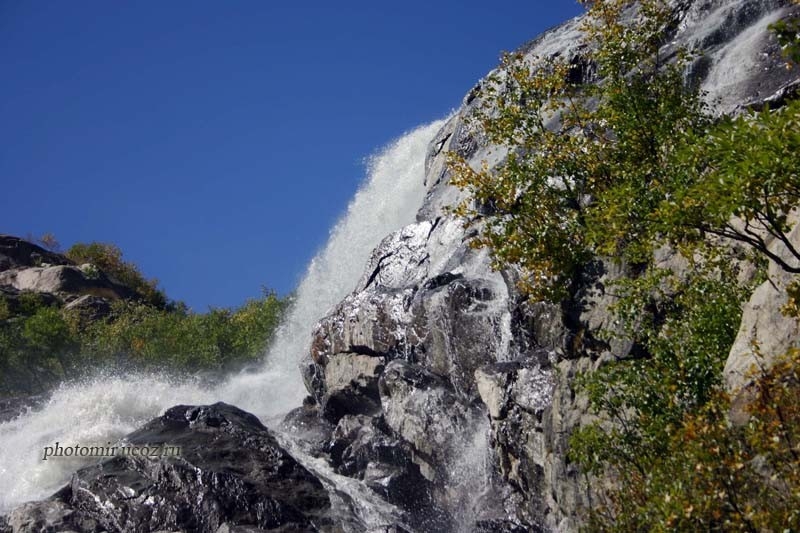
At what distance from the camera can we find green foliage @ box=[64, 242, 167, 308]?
89.5 m

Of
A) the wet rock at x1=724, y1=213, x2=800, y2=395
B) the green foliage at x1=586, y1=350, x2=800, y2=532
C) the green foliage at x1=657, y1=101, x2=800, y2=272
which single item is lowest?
the green foliage at x1=586, y1=350, x2=800, y2=532

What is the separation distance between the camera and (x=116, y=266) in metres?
91.4

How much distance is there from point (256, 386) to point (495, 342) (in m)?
23.6

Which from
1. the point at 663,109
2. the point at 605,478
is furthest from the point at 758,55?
the point at 605,478

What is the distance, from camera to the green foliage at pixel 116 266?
294ft

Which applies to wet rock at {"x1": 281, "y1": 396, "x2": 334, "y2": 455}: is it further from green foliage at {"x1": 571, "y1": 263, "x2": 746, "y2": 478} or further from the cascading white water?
green foliage at {"x1": 571, "y1": 263, "x2": 746, "y2": 478}

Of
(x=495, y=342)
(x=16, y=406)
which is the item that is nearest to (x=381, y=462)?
(x=495, y=342)

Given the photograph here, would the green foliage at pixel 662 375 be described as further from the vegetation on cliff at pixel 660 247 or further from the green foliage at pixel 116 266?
the green foliage at pixel 116 266

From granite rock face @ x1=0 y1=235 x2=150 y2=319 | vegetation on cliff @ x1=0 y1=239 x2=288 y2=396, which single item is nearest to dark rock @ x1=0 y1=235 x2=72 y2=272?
granite rock face @ x1=0 y1=235 x2=150 y2=319

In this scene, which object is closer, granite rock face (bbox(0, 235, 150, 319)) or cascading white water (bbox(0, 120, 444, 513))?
cascading white water (bbox(0, 120, 444, 513))

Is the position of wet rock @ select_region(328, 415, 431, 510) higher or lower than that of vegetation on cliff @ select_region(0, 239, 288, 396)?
lower

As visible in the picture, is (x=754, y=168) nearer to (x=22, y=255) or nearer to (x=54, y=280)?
(x=54, y=280)

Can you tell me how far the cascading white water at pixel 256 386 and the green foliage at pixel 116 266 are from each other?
1438 inches

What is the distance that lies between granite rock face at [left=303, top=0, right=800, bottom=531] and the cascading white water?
8015 mm
